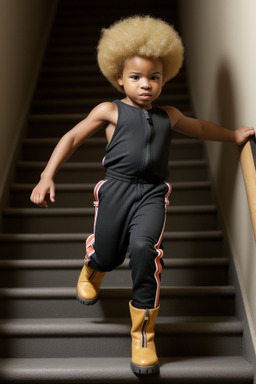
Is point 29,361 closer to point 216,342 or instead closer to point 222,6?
point 216,342

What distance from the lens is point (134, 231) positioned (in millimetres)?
1843

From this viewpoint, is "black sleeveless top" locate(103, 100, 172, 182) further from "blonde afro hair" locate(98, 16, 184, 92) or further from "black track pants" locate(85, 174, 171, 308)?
"blonde afro hair" locate(98, 16, 184, 92)

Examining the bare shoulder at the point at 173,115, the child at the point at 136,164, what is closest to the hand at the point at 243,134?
the child at the point at 136,164

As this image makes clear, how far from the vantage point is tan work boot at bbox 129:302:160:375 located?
179 cm

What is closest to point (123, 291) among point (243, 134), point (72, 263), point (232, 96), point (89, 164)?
point (72, 263)

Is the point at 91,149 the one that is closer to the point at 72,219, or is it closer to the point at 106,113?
the point at 72,219

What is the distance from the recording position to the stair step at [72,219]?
9.05ft

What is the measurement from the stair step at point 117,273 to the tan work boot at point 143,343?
576 millimetres

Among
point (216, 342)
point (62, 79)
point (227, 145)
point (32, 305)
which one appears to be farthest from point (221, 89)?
point (62, 79)

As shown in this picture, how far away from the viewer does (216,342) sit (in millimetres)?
2078

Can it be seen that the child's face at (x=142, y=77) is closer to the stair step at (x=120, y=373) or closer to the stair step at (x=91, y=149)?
the stair step at (x=120, y=373)

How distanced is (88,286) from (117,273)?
0.33 metres

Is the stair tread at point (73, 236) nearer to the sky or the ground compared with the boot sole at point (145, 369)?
nearer to the sky

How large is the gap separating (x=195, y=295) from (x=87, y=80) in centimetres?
244
